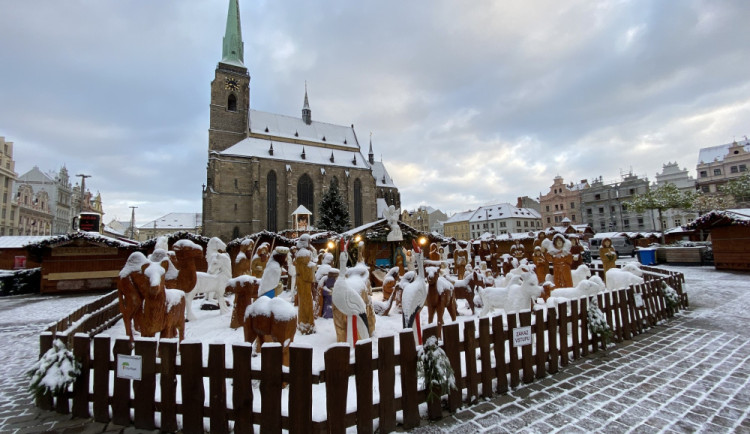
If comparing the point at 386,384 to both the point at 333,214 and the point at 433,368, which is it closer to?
the point at 433,368

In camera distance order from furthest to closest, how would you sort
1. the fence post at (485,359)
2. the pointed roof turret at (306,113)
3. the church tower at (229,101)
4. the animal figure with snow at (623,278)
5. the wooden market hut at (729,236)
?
the pointed roof turret at (306,113)
the church tower at (229,101)
the wooden market hut at (729,236)
the animal figure with snow at (623,278)
the fence post at (485,359)

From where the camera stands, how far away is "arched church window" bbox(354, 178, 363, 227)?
47906 millimetres

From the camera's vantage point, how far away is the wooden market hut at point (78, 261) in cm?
1460

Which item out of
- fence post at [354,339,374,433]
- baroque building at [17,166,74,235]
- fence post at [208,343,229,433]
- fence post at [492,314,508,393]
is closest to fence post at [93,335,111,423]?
fence post at [208,343,229,433]

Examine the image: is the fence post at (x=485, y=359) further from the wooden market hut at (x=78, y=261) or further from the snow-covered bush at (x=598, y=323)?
the wooden market hut at (x=78, y=261)

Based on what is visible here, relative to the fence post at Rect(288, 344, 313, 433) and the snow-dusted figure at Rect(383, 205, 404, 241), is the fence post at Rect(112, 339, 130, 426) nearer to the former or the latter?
the fence post at Rect(288, 344, 313, 433)

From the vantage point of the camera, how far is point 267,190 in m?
41.7

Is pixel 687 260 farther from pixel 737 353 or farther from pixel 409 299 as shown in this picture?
pixel 409 299

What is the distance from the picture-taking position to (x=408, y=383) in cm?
304

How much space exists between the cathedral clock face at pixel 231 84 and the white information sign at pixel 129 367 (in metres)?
50.8

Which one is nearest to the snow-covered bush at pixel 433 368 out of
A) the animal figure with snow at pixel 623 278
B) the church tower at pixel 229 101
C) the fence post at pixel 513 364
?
the fence post at pixel 513 364

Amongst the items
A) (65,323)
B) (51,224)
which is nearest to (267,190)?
(65,323)

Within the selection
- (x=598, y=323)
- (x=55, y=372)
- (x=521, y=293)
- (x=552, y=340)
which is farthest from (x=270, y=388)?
(x=598, y=323)

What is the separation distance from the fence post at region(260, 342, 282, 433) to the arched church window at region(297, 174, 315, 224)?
42.4 meters
